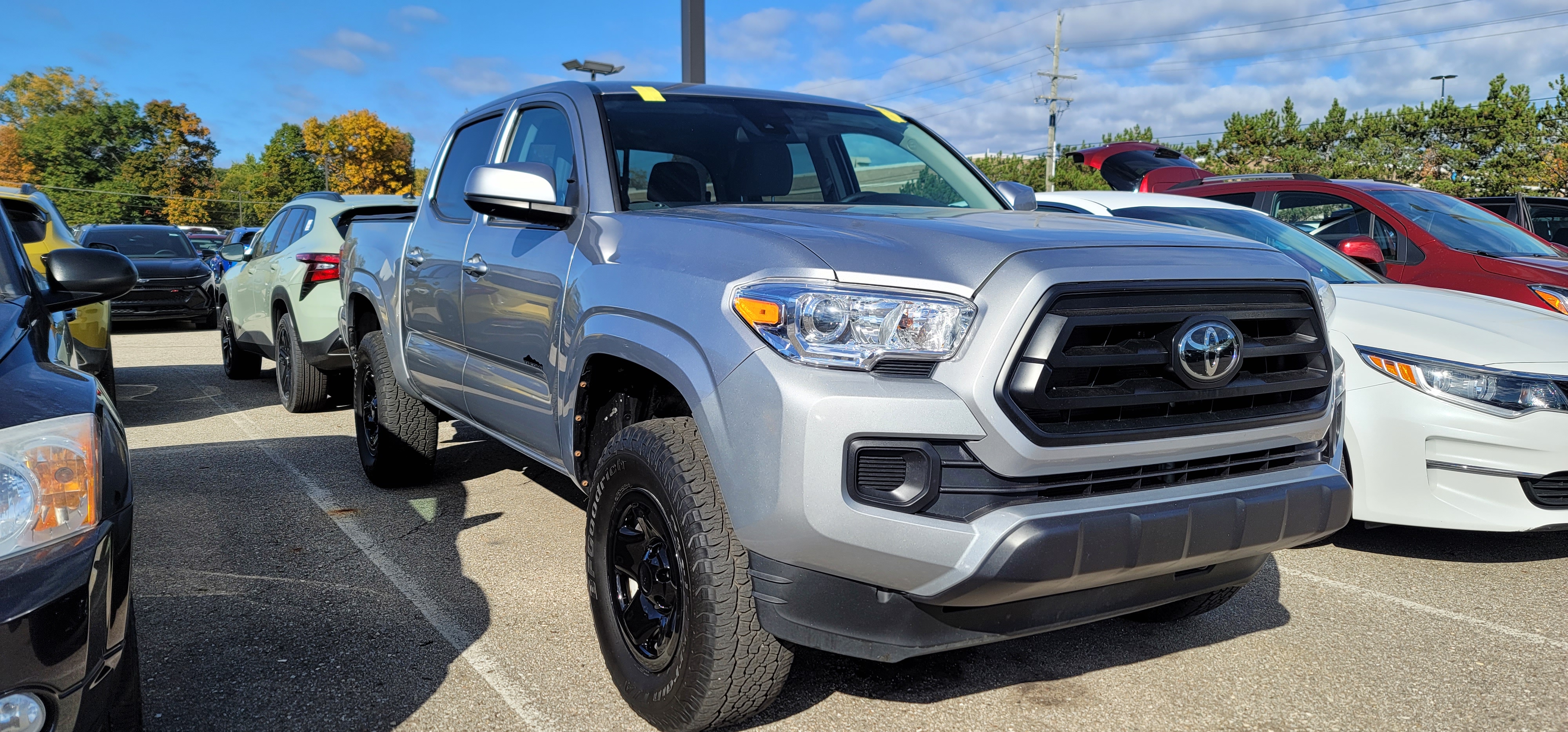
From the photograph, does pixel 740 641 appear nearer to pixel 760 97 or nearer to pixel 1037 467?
pixel 1037 467

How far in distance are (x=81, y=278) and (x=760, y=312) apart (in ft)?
7.10

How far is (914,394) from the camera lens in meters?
2.17

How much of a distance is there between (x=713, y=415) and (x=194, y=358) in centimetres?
1091

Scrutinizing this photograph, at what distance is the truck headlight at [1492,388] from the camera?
12.7 ft

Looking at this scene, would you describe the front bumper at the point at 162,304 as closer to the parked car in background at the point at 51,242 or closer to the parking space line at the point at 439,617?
the parked car in background at the point at 51,242

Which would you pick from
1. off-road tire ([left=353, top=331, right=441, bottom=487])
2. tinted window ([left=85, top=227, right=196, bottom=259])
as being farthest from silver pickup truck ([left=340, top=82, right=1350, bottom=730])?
tinted window ([left=85, top=227, right=196, bottom=259])

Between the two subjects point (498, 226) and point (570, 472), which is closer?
point (570, 472)

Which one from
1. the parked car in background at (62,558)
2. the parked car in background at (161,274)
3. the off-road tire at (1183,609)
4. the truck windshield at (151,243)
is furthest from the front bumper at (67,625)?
the truck windshield at (151,243)

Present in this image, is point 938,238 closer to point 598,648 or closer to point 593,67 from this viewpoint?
point 598,648

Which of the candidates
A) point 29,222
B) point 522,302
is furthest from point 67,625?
point 29,222

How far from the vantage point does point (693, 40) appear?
8.93 m

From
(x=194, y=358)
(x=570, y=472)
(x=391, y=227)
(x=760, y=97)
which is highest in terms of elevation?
(x=760, y=97)

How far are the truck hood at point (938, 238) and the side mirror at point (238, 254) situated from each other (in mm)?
6994

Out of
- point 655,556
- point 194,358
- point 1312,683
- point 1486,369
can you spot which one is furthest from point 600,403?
point 194,358
